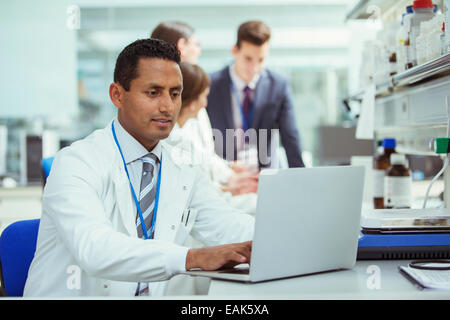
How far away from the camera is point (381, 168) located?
1907mm

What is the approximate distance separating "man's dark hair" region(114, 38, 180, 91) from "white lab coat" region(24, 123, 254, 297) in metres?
0.14

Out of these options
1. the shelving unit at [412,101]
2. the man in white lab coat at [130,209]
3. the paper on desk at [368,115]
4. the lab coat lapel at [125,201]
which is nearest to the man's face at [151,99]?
the man in white lab coat at [130,209]

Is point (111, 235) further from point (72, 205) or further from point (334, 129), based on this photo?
point (334, 129)

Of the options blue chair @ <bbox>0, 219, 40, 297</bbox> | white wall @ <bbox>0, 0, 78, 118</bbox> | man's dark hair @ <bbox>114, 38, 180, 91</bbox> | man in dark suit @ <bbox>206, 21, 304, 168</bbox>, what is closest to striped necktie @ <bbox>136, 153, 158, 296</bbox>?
man's dark hair @ <bbox>114, 38, 180, 91</bbox>

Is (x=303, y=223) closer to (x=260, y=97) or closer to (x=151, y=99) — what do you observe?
(x=151, y=99)

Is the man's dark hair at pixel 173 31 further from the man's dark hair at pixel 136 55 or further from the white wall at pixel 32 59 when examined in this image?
the white wall at pixel 32 59

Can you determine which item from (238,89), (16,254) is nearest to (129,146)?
(16,254)

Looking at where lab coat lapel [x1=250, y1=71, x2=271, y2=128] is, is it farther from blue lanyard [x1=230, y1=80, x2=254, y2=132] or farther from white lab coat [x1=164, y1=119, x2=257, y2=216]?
white lab coat [x1=164, y1=119, x2=257, y2=216]

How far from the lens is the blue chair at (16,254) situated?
4.27 feet

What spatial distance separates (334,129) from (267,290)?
3.19 meters

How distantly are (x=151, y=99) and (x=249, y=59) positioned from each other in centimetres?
194

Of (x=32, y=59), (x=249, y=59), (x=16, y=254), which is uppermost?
(x=32, y=59)

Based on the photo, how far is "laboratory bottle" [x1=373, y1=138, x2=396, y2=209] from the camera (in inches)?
72.6

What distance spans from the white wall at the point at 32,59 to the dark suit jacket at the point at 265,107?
156 centimetres
